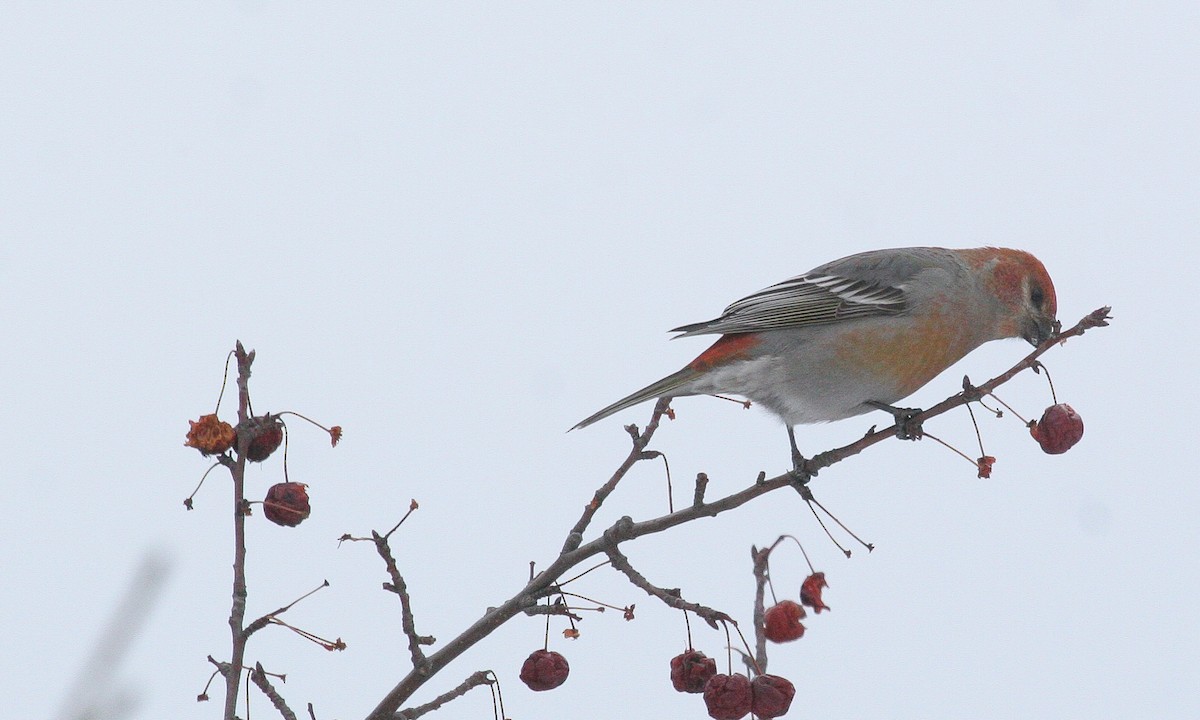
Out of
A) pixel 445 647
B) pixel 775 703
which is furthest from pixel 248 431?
pixel 775 703

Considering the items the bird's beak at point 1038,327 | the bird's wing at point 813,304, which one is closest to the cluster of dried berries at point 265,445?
the bird's wing at point 813,304

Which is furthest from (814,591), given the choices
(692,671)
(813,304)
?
(813,304)

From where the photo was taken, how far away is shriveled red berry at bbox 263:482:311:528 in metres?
2.60

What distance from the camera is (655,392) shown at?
4.27 m

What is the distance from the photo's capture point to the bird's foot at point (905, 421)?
10.7 ft

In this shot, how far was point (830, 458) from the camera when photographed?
11.6 feet

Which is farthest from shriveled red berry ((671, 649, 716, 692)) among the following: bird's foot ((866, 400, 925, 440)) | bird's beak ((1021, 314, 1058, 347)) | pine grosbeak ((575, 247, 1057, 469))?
bird's beak ((1021, 314, 1058, 347))

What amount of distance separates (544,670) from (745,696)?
0.52 m

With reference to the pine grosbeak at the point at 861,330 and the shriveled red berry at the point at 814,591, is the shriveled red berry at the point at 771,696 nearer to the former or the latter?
the shriveled red berry at the point at 814,591

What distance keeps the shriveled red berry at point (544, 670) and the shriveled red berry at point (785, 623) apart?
0.87m

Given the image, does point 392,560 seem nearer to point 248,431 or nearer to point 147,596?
point 248,431

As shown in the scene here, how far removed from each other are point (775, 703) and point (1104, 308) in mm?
1346

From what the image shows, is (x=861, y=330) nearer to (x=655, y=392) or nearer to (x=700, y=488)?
(x=655, y=392)

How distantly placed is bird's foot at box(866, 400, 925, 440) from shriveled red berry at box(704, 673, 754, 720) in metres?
0.92
